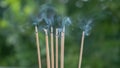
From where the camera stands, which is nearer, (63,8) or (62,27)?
(62,27)

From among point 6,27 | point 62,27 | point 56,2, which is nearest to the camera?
point 62,27

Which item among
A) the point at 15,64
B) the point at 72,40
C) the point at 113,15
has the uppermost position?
the point at 113,15

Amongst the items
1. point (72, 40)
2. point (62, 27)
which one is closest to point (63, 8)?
point (72, 40)

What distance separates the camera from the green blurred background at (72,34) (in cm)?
188

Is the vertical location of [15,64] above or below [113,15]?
below

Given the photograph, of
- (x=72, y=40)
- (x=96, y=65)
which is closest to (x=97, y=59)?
(x=96, y=65)

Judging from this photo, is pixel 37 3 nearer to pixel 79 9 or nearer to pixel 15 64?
pixel 79 9

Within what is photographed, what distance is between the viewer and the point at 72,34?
1832 mm

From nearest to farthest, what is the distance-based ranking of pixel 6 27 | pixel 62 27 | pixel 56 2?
pixel 62 27 < pixel 56 2 < pixel 6 27

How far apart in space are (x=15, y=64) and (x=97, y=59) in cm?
49

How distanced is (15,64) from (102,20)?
1.90ft

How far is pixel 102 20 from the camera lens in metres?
1.94

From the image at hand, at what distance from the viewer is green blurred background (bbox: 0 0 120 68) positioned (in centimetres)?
188

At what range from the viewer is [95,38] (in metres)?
1.95
